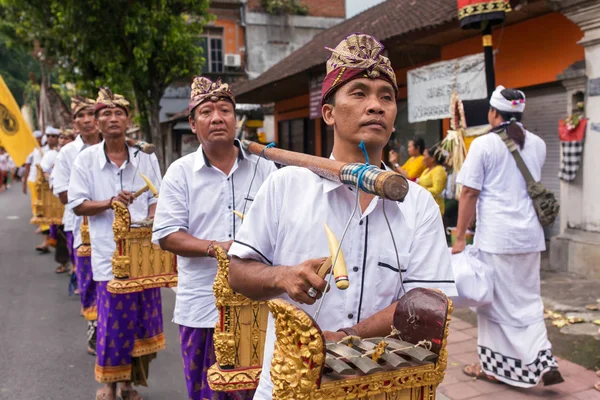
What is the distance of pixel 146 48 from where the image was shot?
12531 millimetres

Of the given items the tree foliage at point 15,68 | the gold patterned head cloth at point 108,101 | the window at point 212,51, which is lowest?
the gold patterned head cloth at point 108,101

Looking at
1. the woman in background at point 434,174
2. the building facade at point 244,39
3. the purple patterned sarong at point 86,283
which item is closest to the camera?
the purple patterned sarong at point 86,283

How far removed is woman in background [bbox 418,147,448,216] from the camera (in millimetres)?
7570

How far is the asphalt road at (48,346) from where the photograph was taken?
4562 millimetres

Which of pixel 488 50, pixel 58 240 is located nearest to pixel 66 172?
pixel 58 240

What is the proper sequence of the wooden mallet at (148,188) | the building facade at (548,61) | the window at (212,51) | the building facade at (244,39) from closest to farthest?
1. the wooden mallet at (148,188)
2. the building facade at (548,61)
3. the building facade at (244,39)
4. the window at (212,51)

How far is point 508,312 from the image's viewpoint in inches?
163

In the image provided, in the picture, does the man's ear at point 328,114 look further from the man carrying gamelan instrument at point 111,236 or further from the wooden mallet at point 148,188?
the man carrying gamelan instrument at point 111,236

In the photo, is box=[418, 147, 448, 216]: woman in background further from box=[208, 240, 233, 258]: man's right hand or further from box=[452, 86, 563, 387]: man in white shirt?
box=[208, 240, 233, 258]: man's right hand

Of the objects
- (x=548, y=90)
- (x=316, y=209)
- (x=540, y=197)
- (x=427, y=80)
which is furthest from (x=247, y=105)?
(x=316, y=209)

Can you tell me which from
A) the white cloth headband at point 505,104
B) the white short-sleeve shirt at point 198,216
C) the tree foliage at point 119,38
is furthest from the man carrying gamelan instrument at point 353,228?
the tree foliage at point 119,38

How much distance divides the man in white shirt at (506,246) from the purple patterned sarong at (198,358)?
182cm

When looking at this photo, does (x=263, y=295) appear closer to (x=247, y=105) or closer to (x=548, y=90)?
(x=548, y=90)

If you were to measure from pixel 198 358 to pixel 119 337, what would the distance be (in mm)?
1162
